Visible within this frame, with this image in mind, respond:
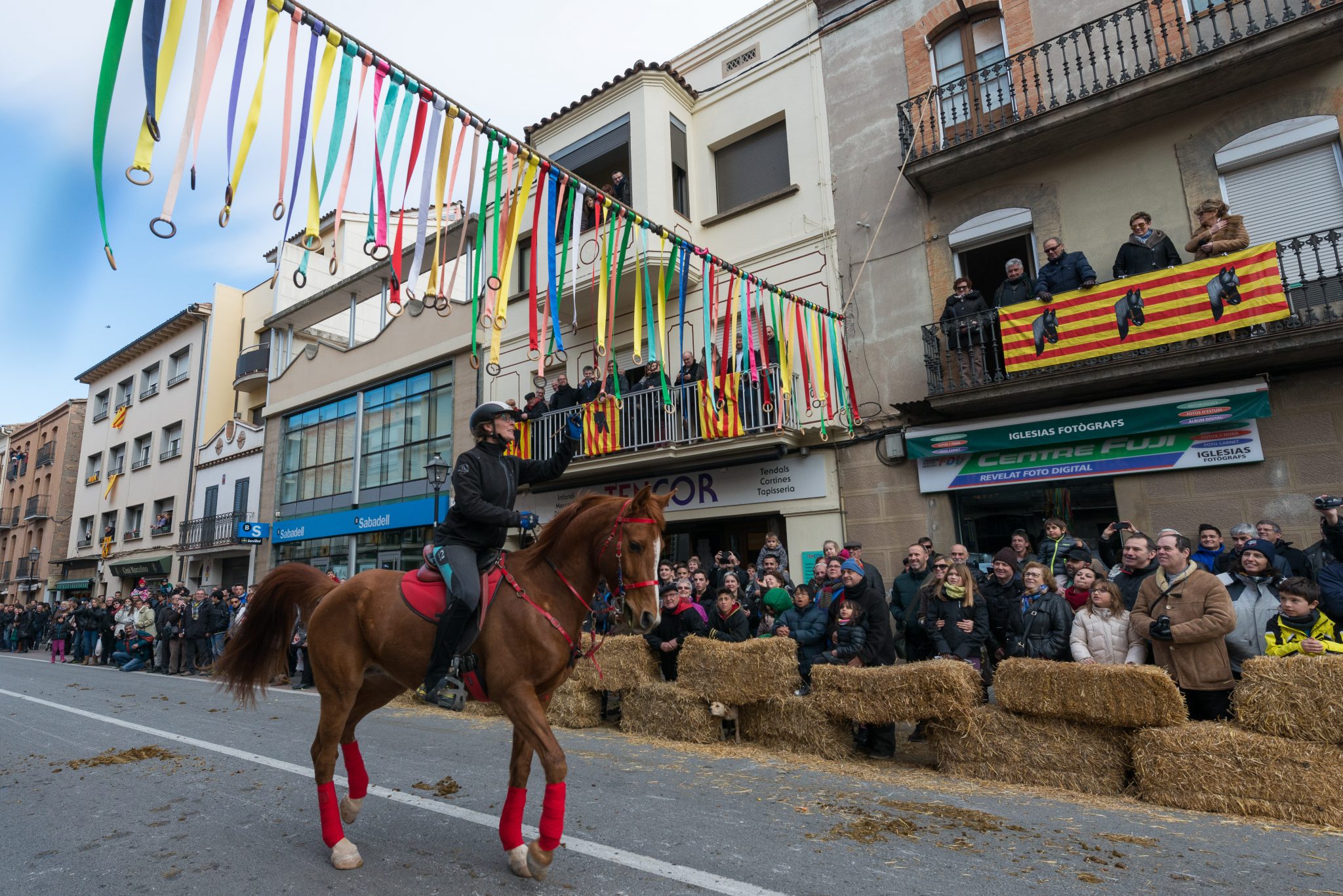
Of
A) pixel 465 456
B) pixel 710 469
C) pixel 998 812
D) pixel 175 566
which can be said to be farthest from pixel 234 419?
pixel 998 812

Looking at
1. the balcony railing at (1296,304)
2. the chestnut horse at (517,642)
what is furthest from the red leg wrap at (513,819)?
the balcony railing at (1296,304)

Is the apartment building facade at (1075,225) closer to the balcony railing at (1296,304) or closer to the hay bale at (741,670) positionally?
the balcony railing at (1296,304)

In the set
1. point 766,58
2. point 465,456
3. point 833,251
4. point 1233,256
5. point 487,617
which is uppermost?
point 766,58

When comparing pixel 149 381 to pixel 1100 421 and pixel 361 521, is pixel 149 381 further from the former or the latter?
pixel 1100 421

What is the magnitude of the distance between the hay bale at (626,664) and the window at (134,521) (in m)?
34.2

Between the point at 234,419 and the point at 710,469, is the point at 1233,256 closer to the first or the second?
the point at 710,469

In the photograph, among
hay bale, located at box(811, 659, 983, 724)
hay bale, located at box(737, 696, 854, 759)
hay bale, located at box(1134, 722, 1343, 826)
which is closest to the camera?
hay bale, located at box(1134, 722, 1343, 826)

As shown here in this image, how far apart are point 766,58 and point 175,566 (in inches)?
1187

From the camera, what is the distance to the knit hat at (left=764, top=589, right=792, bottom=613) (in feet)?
31.7

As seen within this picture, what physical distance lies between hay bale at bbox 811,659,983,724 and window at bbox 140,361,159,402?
126 ft

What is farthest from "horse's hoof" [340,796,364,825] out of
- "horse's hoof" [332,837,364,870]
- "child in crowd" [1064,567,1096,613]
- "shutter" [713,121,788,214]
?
"shutter" [713,121,788,214]

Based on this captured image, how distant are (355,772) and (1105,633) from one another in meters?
6.54

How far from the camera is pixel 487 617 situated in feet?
15.1

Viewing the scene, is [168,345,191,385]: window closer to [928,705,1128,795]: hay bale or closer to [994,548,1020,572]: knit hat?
[994,548,1020,572]: knit hat
